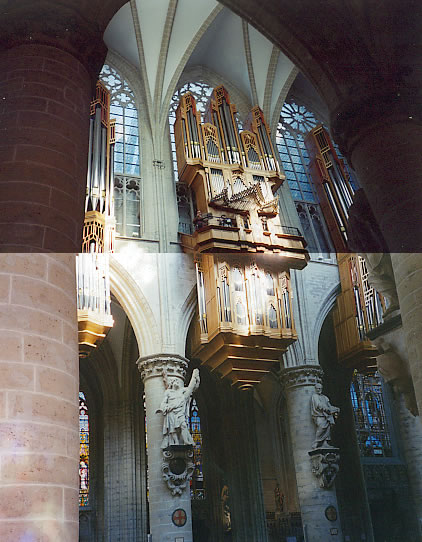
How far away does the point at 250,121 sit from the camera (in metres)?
18.4

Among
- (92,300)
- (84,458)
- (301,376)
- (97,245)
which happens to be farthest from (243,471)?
(97,245)

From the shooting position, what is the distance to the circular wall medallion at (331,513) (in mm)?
13695

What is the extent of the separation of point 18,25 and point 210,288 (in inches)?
363

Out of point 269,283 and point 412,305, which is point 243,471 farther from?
point 412,305

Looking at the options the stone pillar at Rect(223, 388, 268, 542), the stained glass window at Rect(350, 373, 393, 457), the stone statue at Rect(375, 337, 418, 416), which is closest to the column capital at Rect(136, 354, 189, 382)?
the stone pillar at Rect(223, 388, 268, 542)

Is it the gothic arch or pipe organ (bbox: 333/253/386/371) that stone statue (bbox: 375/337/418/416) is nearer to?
the gothic arch

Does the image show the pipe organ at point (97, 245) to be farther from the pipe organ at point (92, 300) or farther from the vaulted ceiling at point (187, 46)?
the vaulted ceiling at point (187, 46)

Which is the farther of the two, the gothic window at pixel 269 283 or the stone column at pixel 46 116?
the gothic window at pixel 269 283

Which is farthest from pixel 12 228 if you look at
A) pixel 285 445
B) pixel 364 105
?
pixel 285 445

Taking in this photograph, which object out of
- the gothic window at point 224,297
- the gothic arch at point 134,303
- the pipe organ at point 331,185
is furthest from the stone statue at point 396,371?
the pipe organ at point 331,185

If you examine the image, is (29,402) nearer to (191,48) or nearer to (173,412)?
(173,412)

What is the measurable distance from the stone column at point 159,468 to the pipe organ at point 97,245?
4.72 feet

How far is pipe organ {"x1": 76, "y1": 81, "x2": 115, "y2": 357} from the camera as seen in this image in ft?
40.9

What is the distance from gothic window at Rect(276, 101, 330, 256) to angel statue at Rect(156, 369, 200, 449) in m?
6.29
